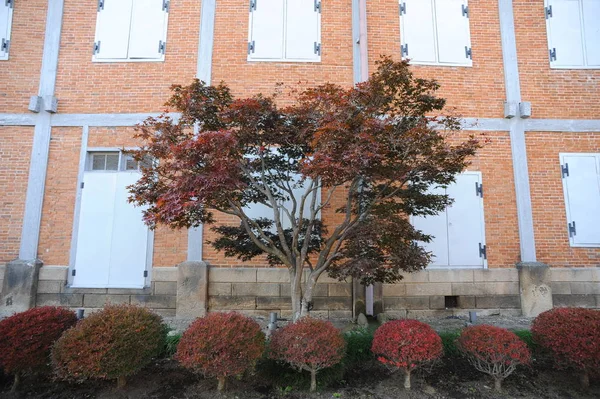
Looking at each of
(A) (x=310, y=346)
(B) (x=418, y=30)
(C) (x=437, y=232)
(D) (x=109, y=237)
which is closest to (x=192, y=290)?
(D) (x=109, y=237)

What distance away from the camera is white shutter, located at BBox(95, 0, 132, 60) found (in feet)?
25.8

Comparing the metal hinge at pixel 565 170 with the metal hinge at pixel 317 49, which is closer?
the metal hinge at pixel 565 170

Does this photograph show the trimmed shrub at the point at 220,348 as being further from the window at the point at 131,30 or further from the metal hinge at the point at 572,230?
the metal hinge at the point at 572,230

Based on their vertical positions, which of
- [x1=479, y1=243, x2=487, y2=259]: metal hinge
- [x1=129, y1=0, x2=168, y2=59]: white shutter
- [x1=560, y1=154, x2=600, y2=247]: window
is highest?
[x1=129, y1=0, x2=168, y2=59]: white shutter

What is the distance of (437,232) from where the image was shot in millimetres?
7453

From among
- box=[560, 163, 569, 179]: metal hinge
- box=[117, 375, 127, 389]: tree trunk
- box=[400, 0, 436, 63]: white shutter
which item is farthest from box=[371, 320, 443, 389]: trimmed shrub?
box=[400, 0, 436, 63]: white shutter

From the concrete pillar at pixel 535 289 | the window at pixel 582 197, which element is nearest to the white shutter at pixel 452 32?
the window at pixel 582 197

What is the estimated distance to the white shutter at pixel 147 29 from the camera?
7871 millimetres

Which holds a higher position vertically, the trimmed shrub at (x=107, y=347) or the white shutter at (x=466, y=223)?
the white shutter at (x=466, y=223)

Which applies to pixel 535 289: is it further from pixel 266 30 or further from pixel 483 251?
pixel 266 30

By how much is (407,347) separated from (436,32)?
6987mm

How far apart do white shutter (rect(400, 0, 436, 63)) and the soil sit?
6309mm

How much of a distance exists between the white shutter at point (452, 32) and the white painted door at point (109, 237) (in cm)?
720

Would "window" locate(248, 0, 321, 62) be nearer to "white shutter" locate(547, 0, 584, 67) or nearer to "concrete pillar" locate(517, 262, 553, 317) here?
"white shutter" locate(547, 0, 584, 67)
